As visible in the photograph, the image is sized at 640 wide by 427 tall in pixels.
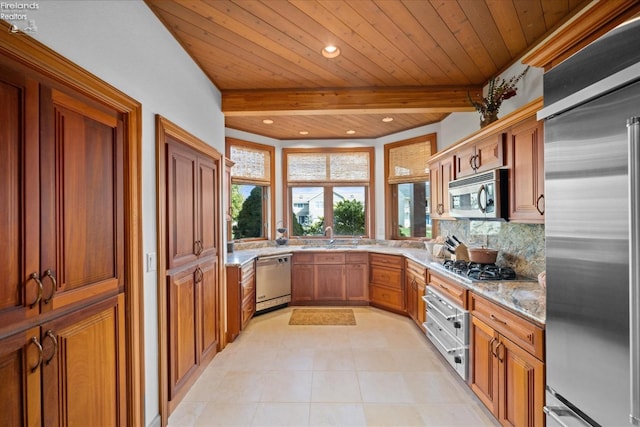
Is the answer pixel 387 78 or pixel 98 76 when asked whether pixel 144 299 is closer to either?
A: pixel 98 76

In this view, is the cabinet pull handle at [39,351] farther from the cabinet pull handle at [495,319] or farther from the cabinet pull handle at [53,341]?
the cabinet pull handle at [495,319]

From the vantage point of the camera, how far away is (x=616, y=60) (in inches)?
39.0

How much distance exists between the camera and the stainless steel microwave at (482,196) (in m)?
2.28

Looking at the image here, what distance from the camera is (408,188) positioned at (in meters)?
4.59

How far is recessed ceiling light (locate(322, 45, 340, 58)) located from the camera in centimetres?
229

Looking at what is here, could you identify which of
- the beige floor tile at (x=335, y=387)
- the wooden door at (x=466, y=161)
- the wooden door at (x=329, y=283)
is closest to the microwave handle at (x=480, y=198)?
the wooden door at (x=466, y=161)

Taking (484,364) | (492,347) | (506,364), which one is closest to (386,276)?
(484,364)

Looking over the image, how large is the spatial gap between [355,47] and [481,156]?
148cm

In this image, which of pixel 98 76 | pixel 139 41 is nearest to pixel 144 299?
pixel 98 76

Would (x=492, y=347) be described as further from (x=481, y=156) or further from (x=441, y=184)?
(x=441, y=184)

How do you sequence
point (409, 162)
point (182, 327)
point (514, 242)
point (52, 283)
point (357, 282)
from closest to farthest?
point (52, 283) < point (182, 327) < point (514, 242) < point (357, 282) < point (409, 162)

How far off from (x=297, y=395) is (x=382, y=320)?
1.84 m

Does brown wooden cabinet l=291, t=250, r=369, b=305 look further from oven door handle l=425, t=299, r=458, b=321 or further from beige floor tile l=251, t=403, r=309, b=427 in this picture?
beige floor tile l=251, t=403, r=309, b=427

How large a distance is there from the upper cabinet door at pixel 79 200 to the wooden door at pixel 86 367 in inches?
4.2
